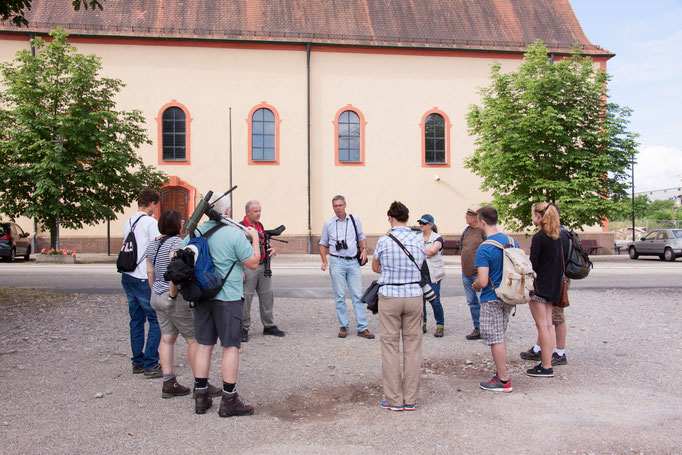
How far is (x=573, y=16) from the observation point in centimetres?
3000

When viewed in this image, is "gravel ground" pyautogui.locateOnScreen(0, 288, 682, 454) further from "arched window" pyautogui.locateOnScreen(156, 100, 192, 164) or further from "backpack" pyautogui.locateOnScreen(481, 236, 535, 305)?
"arched window" pyautogui.locateOnScreen(156, 100, 192, 164)

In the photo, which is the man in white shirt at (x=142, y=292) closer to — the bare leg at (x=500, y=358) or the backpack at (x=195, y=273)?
the backpack at (x=195, y=273)

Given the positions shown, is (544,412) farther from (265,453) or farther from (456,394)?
(265,453)

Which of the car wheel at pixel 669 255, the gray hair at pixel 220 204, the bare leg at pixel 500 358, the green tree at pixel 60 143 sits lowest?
the car wheel at pixel 669 255

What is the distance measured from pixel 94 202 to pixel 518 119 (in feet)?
54.6

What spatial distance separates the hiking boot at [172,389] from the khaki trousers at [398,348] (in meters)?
1.84

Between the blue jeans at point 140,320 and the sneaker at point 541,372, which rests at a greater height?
the blue jeans at point 140,320

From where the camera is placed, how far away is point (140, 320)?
572 cm

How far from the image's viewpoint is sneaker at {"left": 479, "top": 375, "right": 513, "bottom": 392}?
16.6ft

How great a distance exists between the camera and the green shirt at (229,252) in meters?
4.49

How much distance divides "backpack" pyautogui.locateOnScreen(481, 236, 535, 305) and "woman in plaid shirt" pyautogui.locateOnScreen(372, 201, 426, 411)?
0.82 m

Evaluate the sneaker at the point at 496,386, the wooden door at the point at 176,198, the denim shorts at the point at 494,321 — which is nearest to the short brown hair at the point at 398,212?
the denim shorts at the point at 494,321

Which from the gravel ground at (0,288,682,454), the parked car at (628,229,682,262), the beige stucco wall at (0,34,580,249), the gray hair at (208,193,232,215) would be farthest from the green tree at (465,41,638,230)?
the gray hair at (208,193,232,215)

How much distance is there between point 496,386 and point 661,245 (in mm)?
25474
